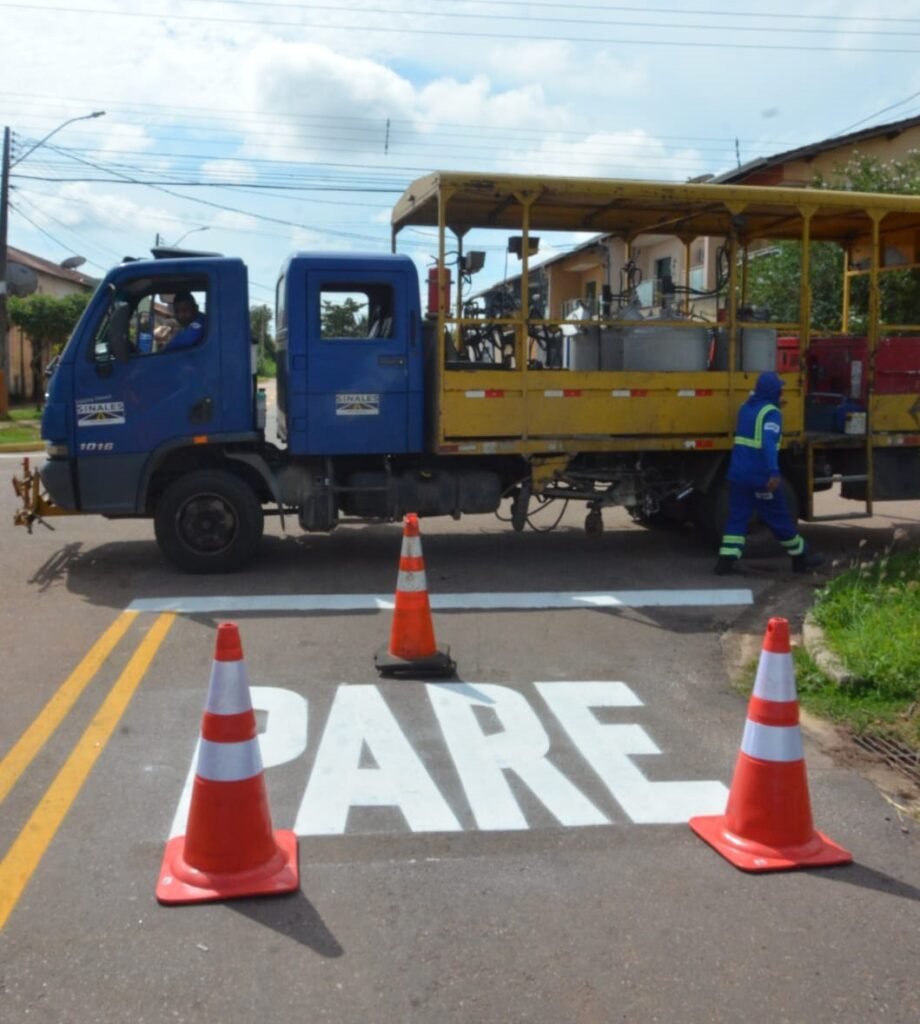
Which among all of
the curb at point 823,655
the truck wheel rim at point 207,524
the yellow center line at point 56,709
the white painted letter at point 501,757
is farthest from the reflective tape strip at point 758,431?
the yellow center line at point 56,709

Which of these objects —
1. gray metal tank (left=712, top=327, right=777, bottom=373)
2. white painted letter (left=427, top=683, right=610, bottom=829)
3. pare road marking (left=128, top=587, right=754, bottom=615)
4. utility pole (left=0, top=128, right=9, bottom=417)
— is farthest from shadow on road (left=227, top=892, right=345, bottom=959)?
utility pole (left=0, top=128, right=9, bottom=417)

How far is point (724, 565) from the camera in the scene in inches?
377

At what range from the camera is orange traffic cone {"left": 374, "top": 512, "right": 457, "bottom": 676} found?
647cm

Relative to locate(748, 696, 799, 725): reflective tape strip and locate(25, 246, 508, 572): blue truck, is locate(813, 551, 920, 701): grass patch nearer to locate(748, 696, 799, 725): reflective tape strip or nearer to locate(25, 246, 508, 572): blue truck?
locate(748, 696, 799, 725): reflective tape strip

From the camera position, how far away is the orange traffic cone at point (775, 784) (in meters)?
4.16

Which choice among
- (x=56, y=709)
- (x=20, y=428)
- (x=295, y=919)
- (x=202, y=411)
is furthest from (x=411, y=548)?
(x=20, y=428)

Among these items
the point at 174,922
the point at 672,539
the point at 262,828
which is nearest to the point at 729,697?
the point at 262,828

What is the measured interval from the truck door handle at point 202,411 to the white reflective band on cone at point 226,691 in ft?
18.5

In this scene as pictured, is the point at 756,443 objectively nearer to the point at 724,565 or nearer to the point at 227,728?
the point at 724,565

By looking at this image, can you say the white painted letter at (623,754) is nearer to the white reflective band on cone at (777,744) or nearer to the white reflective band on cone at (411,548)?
the white reflective band on cone at (777,744)

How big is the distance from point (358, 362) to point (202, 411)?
138 cm

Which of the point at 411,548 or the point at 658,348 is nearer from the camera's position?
the point at 411,548

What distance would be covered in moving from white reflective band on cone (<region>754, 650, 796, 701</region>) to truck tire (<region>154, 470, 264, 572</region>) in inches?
234

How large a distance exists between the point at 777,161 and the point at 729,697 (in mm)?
Answer: 17659
